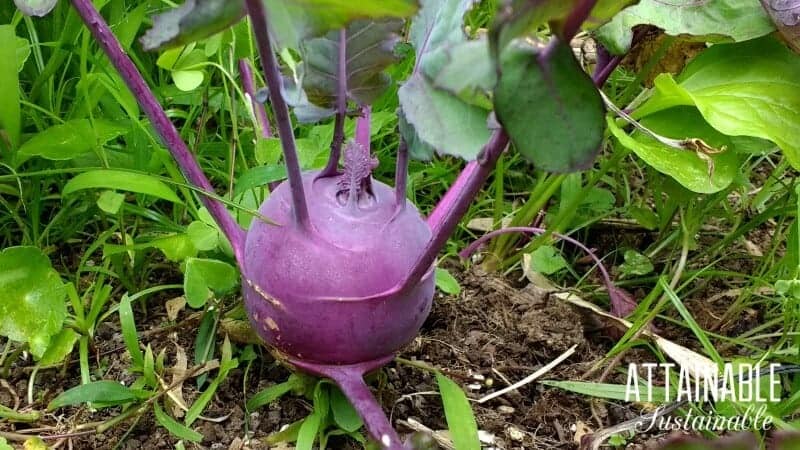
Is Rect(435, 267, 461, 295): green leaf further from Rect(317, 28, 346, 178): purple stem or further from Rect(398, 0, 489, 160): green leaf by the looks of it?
Rect(398, 0, 489, 160): green leaf

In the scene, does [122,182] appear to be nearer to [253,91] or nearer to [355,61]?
[253,91]

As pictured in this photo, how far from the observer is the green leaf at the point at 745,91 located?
2.94 feet

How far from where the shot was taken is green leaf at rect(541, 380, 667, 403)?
94cm

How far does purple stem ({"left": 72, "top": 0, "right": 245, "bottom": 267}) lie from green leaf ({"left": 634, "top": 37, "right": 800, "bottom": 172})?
47cm

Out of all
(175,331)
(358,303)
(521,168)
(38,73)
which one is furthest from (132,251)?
(521,168)

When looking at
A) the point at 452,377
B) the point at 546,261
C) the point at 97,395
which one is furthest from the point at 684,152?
the point at 97,395

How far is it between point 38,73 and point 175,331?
0.40 meters

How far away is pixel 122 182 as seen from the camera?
0.93 m

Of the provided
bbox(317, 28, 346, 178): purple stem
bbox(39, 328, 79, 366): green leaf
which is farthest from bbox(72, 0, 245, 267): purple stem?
bbox(39, 328, 79, 366): green leaf

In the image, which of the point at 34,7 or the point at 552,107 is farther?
the point at 34,7

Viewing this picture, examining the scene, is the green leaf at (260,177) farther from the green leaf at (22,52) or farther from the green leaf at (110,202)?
the green leaf at (22,52)

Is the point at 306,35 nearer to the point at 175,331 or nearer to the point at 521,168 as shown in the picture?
the point at 175,331

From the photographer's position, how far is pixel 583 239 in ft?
4.12

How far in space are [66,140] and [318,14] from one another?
564mm
